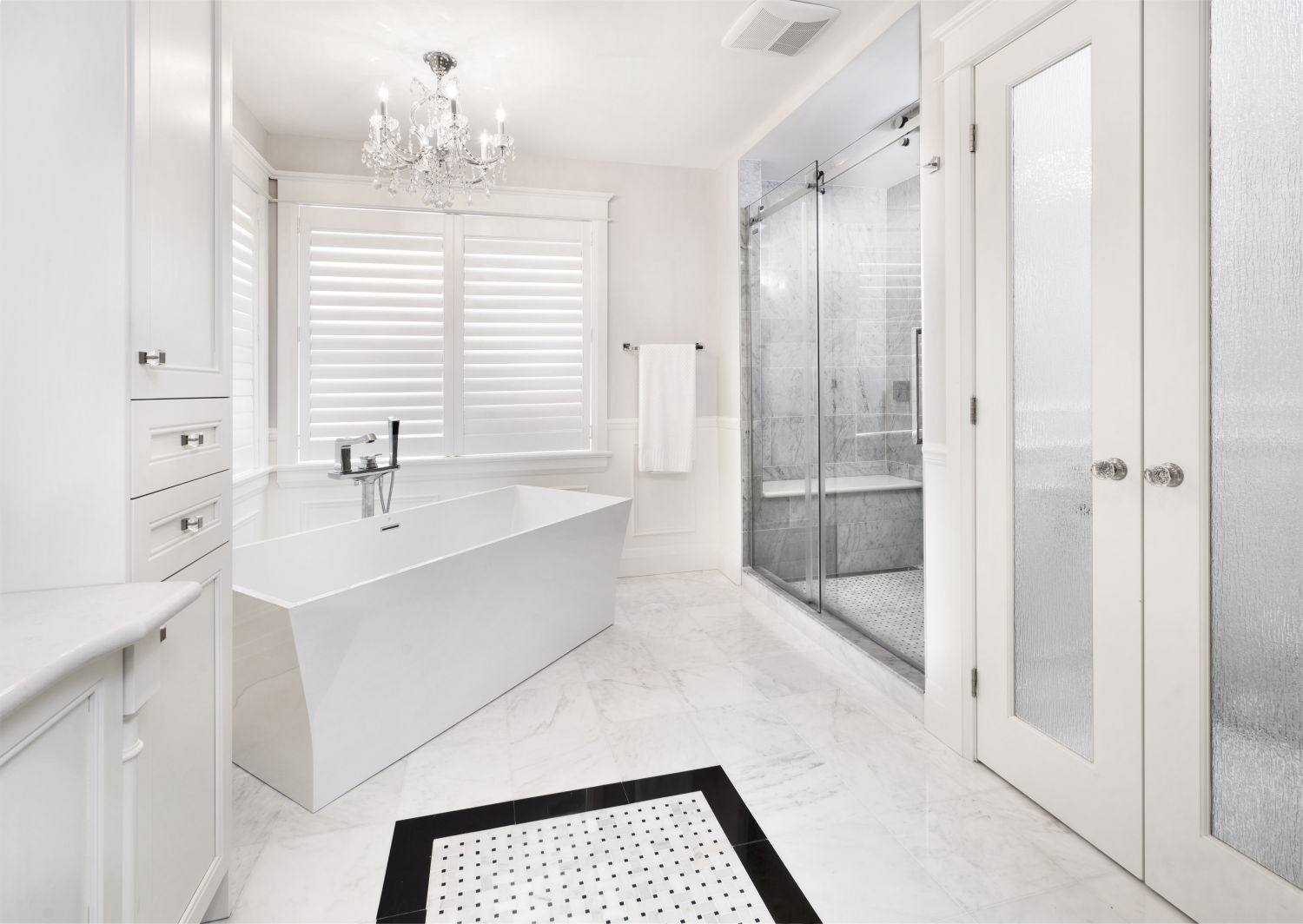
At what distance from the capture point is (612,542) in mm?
3139

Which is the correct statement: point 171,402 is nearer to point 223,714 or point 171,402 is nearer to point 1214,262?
point 223,714

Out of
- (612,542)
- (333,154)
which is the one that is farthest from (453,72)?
(612,542)

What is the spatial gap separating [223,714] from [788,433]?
2.74m

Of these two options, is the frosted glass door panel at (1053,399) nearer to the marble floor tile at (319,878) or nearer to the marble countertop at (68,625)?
the marble floor tile at (319,878)

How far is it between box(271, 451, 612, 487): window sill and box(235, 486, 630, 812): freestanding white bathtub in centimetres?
45

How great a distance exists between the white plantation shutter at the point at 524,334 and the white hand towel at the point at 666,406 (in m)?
0.37

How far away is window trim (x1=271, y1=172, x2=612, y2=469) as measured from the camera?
3.46 metres

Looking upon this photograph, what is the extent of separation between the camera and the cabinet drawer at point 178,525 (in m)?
1.05

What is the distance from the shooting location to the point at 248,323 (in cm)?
323

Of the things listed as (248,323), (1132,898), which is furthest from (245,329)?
(1132,898)

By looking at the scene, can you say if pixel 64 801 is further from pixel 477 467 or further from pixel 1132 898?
pixel 477 467

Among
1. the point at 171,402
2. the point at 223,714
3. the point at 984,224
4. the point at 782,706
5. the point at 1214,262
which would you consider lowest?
the point at 782,706

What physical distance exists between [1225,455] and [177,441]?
2069 mm

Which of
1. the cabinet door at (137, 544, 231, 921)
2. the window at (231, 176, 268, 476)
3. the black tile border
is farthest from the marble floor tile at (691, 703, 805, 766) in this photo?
the window at (231, 176, 268, 476)
